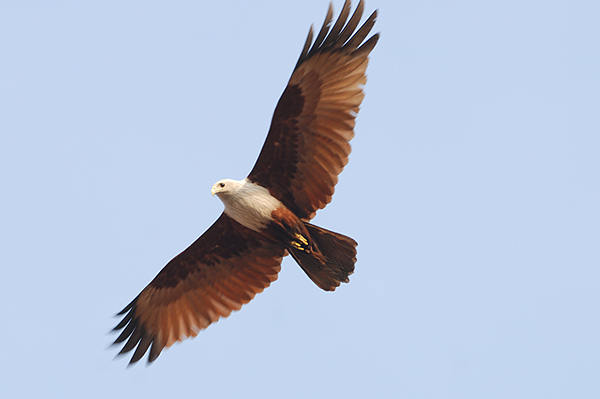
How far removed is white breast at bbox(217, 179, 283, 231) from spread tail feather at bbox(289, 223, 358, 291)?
0.57 m

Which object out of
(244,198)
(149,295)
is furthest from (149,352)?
(244,198)

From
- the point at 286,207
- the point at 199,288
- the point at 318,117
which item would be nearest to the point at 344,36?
the point at 318,117

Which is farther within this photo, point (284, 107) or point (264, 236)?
point (264, 236)

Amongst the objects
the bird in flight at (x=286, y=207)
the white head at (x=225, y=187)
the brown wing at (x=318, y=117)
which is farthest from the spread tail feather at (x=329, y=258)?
the white head at (x=225, y=187)

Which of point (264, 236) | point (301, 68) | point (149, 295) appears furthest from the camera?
point (149, 295)

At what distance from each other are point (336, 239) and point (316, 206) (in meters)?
0.66

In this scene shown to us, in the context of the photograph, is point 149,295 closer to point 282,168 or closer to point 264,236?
point 264,236

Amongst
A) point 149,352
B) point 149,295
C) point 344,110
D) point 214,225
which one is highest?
point 344,110

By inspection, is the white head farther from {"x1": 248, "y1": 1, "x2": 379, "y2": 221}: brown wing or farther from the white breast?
{"x1": 248, "y1": 1, "x2": 379, "y2": 221}: brown wing

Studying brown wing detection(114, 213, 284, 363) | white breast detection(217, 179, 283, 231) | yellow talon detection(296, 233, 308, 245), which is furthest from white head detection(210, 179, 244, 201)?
yellow talon detection(296, 233, 308, 245)

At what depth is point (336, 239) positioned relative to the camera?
10047 millimetres

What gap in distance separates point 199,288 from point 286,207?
6.65 feet

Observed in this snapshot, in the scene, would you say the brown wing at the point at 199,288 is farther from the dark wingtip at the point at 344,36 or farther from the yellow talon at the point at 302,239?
the dark wingtip at the point at 344,36

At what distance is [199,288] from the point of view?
37.5ft
